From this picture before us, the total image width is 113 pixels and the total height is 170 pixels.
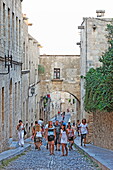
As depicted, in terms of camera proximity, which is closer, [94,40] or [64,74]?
[94,40]

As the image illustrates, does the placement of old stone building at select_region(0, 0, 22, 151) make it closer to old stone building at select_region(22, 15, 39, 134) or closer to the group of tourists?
the group of tourists

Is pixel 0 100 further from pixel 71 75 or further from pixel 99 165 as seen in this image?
pixel 71 75

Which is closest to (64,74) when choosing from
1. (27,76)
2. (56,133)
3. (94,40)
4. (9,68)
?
(27,76)

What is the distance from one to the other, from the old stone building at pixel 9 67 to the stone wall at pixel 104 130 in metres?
4.03

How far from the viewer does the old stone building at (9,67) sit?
1628cm

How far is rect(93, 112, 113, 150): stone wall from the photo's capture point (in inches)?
616

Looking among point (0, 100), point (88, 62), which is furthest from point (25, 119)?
point (0, 100)

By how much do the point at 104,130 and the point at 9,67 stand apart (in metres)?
4.80

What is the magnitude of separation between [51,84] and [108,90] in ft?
85.4

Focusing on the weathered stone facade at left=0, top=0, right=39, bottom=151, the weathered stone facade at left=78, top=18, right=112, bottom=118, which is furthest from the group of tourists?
the weathered stone facade at left=78, top=18, right=112, bottom=118

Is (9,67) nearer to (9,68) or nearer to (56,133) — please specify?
(9,68)

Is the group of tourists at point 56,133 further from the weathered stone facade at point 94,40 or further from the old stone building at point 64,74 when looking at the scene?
the old stone building at point 64,74

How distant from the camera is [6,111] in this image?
57.0 ft

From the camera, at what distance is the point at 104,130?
A: 17.2m
